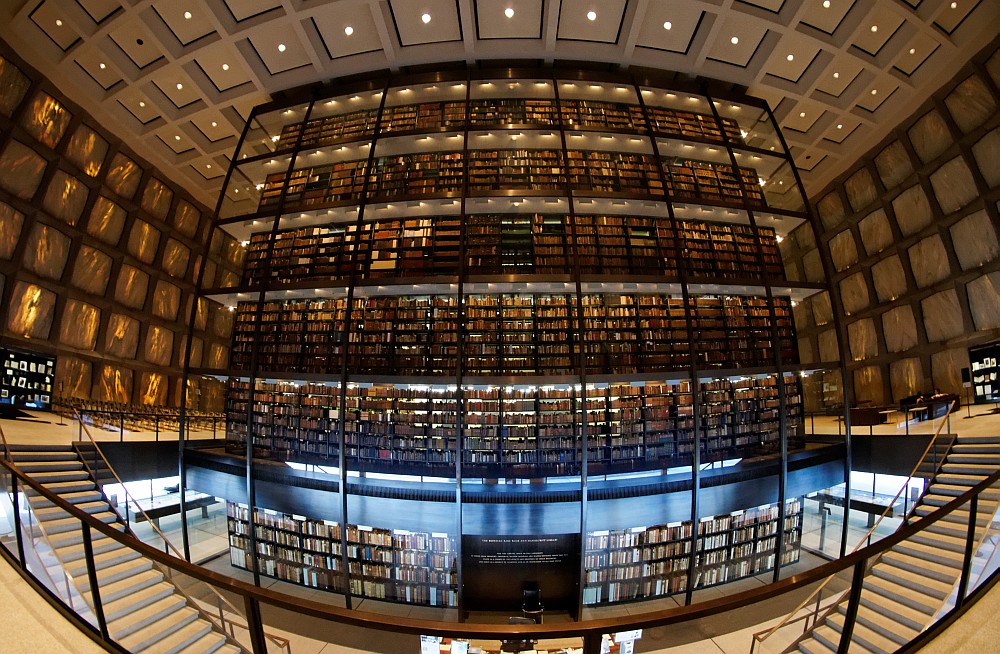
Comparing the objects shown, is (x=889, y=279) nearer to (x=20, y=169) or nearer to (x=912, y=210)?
(x=912, y=210)

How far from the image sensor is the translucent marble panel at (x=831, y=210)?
418 inches

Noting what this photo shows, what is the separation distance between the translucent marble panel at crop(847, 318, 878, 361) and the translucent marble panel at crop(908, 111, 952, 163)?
11.9 feet

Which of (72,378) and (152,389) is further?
(152,389)

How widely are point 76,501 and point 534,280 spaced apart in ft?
21.3

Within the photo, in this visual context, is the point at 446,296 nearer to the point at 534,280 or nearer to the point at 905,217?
the point at 534,280

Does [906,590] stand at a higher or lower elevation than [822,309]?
lower

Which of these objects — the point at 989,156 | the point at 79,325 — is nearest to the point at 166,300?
the point at 79,325

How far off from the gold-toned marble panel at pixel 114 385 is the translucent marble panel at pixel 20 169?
12.0 ft

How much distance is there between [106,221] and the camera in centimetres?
905

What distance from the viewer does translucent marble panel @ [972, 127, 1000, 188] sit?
7.32m

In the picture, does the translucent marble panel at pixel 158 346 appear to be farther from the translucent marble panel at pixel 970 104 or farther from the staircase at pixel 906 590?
the translucent marble panel at pixel 970 104

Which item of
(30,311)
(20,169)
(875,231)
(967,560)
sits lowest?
(967,560)

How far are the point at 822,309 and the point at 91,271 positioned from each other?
1743 cm

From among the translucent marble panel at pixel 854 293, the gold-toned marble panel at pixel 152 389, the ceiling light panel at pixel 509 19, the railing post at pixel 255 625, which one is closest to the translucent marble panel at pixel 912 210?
the translucent marble panel at pixel 854 293
